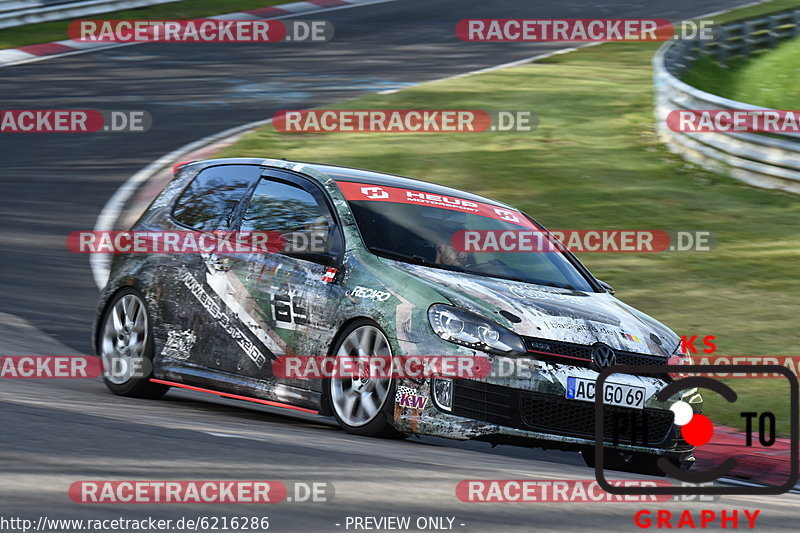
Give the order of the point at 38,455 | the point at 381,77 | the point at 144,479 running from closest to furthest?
the point at 144,479, the point at 38,455, the point at 381,77

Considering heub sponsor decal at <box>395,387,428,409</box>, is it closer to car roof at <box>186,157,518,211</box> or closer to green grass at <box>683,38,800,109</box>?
car roof at <box>186,157,518,211</box>

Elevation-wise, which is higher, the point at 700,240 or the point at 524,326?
the point at 524,326

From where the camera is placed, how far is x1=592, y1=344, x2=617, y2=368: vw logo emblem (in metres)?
7.24

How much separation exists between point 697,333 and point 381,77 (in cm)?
1436

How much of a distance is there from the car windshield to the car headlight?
659mm

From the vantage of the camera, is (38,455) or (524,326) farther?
(524,326)

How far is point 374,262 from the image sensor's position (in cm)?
762

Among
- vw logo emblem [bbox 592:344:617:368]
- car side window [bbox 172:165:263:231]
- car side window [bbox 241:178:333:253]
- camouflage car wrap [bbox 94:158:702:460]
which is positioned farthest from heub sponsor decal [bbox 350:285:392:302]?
car side window [bbox 172:165:263:231]

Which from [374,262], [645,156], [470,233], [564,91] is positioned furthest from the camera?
[564,91]

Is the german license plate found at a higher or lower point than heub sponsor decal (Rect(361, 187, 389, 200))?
lower

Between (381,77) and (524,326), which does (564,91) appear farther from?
(524,326)

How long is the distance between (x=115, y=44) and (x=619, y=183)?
1453 cm

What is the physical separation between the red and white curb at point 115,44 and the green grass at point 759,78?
36.3ft

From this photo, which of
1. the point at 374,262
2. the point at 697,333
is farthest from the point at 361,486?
the point at 697,333
